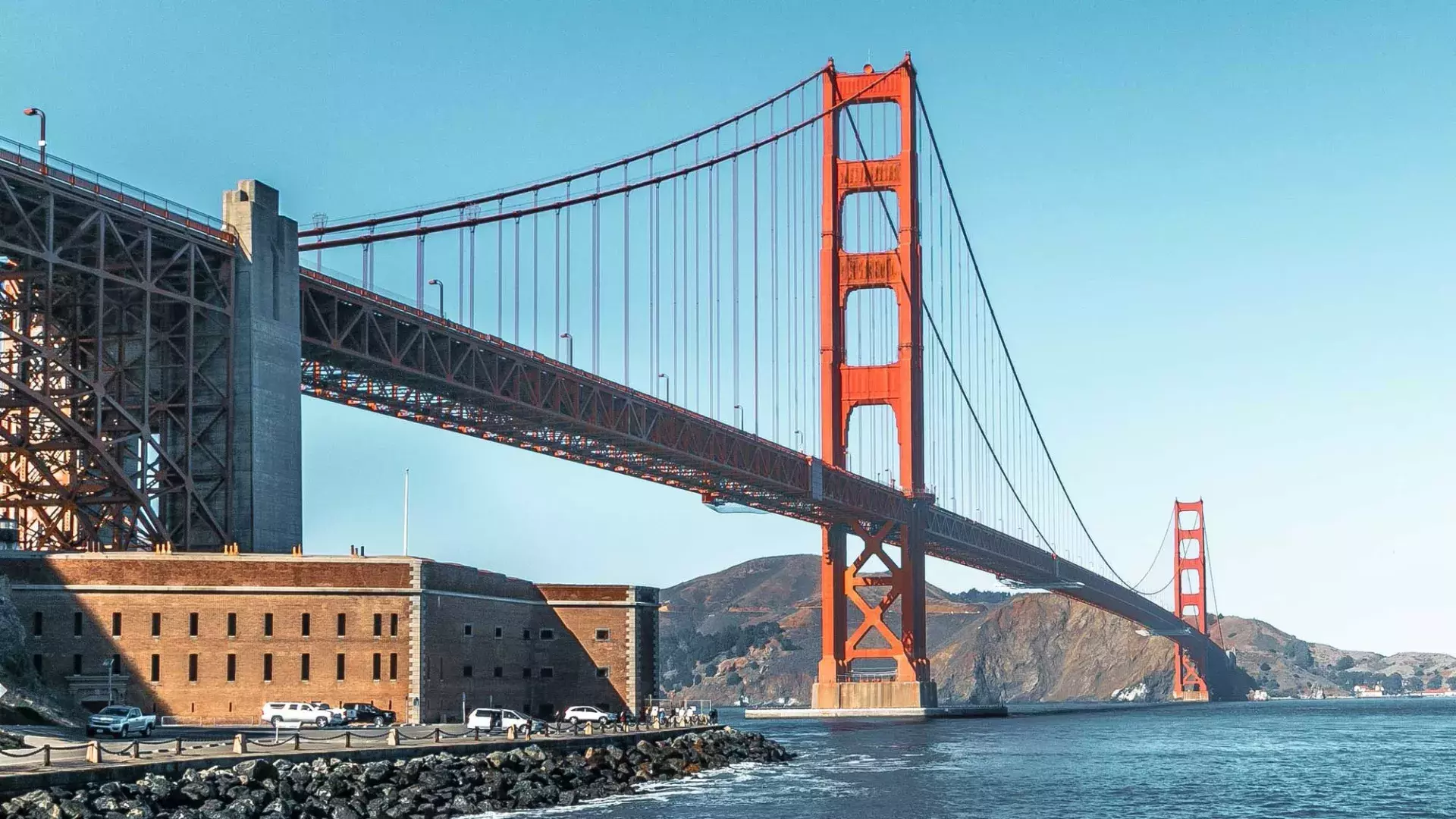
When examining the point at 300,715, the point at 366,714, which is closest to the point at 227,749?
the point at 300,715

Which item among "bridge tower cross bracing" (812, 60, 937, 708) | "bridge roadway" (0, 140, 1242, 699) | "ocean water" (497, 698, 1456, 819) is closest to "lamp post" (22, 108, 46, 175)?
"bridge roadway" (0, 140, 1242, 699)

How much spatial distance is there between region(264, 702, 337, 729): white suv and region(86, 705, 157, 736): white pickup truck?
14.0 ft

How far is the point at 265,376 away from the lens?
221 feet

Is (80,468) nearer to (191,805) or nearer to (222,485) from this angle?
(222,485)

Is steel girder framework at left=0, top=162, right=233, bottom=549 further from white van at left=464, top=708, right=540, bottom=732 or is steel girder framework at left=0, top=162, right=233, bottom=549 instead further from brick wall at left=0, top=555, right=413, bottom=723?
white van at left=464, top=708, right=540, bottom=732

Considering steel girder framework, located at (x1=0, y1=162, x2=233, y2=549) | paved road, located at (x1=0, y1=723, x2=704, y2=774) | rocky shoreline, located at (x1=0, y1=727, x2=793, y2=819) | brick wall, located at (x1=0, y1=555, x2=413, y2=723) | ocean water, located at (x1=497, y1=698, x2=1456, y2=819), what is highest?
steel girder framework, located at (x1=0, y1=162, x2=233, y2=549)

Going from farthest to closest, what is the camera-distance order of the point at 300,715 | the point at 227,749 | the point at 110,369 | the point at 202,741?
the point at 110,369
the point at 300,715
the point at 202,741
the point at 227,749

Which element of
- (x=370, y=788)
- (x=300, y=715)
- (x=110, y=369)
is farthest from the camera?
(x=110, y=369)

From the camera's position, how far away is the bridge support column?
66.5 meters

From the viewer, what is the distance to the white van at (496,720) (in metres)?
58.2

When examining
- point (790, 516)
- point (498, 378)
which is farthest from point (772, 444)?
point (498, 378)

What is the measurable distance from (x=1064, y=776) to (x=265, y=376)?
3312cm

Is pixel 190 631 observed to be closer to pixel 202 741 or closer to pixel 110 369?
pixel 202 741

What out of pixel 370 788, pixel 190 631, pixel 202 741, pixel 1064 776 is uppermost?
pixel 190 631
